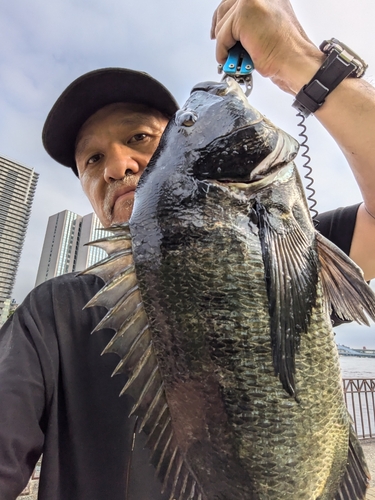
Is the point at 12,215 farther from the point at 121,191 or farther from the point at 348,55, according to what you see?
the point at 348,55

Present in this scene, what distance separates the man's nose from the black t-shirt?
2.73ft

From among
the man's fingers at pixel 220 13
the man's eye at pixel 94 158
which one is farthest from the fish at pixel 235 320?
the man's eye at pixel 94 158

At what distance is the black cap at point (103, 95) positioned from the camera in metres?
2.19

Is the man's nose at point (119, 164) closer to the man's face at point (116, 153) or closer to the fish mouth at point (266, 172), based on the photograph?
the man's face at point (116, 153)

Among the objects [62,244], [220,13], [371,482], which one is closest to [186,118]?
[220,13]

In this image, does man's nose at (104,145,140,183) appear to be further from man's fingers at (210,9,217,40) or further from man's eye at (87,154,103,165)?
man's fingers at (210,9,217,40)

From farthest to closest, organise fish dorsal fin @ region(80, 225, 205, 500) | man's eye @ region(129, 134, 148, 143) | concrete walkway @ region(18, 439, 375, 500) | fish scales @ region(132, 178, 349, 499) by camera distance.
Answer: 1. concrete walkway @ region(18, 439, 375, 500)
2. man's eye @ region(129, 134, 148, 143)
3. fish dorsal fin @ region(80, 225, 205, 500)
4. fish scales @ region(132, 178, 349, 499)

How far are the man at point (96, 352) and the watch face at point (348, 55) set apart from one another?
0.07 meters

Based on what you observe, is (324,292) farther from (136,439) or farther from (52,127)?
(52,127)

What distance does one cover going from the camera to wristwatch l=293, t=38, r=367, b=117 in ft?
4.78

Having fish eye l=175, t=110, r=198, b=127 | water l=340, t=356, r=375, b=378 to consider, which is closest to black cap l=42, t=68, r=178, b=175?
fish eye l=175, t=110, r=198, b=127

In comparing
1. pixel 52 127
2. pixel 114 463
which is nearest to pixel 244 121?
pixel 114 463

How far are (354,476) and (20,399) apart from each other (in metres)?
1.33

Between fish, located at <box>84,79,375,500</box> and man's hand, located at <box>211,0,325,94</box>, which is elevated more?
man's hand, located at <box>211,0,325,94</box>
